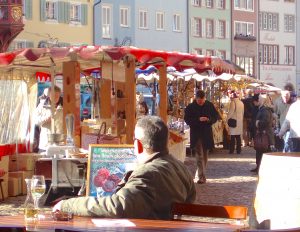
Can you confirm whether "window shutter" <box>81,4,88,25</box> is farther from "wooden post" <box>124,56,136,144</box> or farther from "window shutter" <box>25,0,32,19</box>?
"wooden post" <box>124,56,136,144</box>

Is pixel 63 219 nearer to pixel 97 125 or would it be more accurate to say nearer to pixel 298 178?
pixel 298 178

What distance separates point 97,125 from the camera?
14.9 meters

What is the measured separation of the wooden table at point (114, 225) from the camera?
431cm

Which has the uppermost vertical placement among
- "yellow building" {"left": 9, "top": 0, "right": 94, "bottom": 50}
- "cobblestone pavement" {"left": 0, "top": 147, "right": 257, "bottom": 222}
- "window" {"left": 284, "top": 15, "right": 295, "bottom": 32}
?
"window" {"left": 284, "top": 15, "right": 295, "bottom": 32}

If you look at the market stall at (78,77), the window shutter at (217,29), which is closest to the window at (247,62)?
the window shutter at (217,29)

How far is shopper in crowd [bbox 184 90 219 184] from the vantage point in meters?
13.9

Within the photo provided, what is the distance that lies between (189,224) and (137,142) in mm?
792

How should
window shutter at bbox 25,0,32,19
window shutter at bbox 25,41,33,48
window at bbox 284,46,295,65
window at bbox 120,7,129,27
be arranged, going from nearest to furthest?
window shutter at bbox 25,41,33,48 < window shutter at bbox 25,0,32,19 < window at bbox 120,7,129,27 < window at bbox 284,46,295,65

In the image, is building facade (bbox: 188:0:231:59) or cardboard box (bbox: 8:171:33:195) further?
building facade (bbox: 188:0:231:59)

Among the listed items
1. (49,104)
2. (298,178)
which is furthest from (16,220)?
(49,104)

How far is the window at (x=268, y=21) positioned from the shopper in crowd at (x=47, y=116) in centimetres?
5485

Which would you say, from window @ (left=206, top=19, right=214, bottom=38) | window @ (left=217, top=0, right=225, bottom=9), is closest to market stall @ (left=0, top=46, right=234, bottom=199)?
window @ (left=206, top=19, right=214, bottom=38)

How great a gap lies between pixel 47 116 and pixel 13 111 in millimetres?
995

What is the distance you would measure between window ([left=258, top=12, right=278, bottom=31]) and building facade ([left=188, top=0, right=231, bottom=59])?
3958mm
